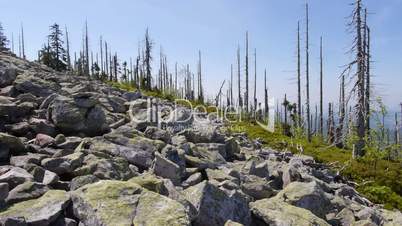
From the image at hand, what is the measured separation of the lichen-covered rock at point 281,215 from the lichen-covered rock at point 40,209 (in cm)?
365

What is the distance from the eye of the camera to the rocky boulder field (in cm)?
556

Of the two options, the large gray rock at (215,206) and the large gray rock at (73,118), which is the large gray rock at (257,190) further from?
the large gray rock at (73,118)

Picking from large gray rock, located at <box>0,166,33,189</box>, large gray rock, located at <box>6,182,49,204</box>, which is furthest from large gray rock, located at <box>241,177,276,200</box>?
large gray rock, located at <box>0,166,33,189</box>

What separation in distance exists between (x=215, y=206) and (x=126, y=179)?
212 cm

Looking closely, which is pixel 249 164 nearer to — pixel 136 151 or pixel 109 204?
pixel 136 151

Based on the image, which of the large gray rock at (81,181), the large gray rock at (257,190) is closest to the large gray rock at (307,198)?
the large gray rock at (257,190)

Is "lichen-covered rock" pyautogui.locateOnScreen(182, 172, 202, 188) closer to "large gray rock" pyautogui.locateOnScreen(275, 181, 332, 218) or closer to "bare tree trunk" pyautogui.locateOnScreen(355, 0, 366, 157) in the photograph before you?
"large gray rock" pyautogui.locateOnScreen(275, 181, 332, 218)

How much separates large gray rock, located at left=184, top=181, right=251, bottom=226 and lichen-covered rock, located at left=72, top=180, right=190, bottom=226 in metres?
0.83

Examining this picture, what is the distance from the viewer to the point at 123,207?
5.52m

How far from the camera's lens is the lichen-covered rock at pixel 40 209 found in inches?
205

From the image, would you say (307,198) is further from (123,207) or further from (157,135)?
(157,135)

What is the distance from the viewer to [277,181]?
34.8 feet

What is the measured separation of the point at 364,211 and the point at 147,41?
63742 mm

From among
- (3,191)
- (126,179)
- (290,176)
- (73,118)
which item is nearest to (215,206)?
(126,179)
